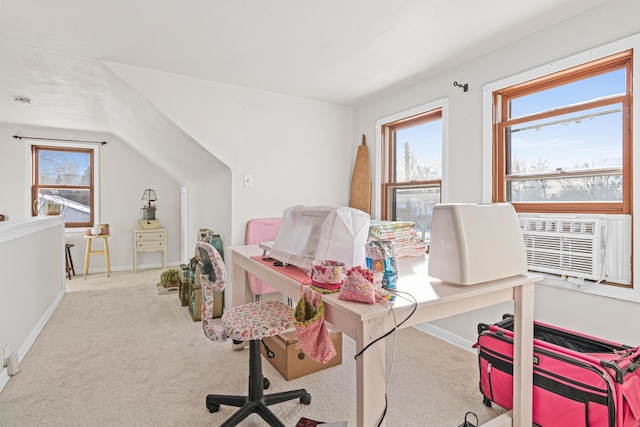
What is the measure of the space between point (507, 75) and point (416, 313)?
75.7 inches

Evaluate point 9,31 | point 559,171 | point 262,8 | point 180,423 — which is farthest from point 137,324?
point 559,171

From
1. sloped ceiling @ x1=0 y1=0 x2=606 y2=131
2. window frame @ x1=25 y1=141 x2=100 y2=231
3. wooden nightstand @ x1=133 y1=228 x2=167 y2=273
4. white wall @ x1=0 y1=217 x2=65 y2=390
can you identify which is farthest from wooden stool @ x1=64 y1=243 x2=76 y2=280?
sloped ceiling @ x1=0 y1=0 x2=606 y2=131

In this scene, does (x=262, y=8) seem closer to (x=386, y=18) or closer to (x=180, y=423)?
(x=386, y=18)

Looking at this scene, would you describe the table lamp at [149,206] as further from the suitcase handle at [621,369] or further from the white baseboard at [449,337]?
the suitcase handle at [621,369]

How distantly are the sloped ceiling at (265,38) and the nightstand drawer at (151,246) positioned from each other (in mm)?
2553

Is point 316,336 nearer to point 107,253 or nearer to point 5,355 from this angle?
point 5,355

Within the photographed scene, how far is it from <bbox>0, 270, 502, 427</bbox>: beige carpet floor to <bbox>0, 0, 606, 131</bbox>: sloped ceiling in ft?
6.51

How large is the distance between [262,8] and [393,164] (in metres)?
1.98

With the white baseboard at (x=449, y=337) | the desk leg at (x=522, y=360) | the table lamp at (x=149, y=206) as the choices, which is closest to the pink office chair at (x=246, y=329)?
the desk leg at (x=522, y=360)

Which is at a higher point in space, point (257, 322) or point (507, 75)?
point (507, 75)

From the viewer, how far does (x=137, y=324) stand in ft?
9.69

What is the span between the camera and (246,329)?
1464 mm

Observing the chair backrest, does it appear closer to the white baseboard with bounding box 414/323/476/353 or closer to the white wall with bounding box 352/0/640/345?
the white baseboard with bounding box 414/323/476/353

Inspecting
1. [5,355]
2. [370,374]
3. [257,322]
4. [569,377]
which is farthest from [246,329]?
[5,355]
